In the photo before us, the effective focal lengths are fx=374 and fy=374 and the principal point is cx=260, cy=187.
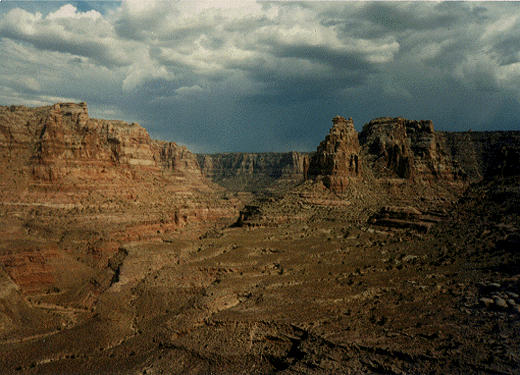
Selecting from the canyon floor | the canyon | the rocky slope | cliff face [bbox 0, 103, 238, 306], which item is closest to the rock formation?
the canyon

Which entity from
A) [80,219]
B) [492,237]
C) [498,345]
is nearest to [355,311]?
[498,345]

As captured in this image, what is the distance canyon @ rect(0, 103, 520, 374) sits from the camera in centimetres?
1928

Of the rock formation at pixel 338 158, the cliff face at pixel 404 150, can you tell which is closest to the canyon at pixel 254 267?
the rock formation at pixel 338 158

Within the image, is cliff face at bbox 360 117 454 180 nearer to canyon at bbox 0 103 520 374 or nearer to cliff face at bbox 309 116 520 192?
cliff face at bbox 309 116 520 192

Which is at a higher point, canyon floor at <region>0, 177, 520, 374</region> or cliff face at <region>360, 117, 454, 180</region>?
cliff face at <region>360, 117, 454, 180</region>

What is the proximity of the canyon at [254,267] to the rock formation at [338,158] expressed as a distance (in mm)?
349

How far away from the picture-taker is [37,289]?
39.4 meters

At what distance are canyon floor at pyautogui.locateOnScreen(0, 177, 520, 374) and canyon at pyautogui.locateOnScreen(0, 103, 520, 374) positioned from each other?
134mm

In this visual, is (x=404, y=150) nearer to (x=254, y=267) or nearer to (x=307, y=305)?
(x=254, y=267)

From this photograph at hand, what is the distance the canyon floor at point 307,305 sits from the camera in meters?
17.5

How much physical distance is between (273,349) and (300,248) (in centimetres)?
2302

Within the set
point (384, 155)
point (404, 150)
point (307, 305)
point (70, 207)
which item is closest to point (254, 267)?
point (307, 305)

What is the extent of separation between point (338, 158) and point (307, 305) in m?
48.0

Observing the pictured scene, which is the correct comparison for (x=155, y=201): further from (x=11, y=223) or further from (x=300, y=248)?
(x=300, y=248)
